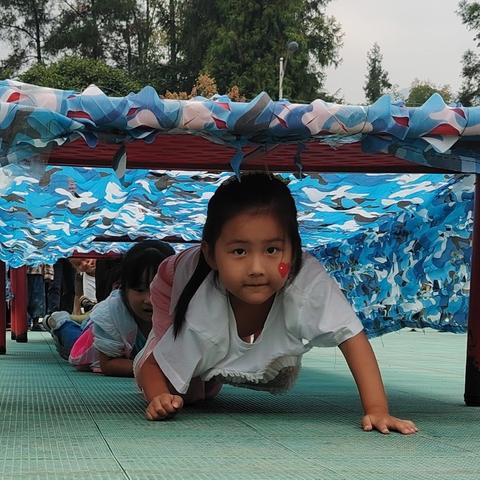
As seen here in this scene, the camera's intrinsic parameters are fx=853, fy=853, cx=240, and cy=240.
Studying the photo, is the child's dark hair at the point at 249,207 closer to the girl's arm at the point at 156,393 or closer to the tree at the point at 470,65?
the girl's arm at the point at 156,393

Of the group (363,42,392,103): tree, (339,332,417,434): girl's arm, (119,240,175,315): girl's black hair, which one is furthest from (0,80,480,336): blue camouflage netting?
(363,42,392,103): tree

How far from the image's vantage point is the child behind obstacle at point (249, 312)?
233 cm

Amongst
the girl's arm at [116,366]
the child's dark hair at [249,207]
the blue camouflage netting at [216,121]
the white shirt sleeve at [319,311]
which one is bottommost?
the girl's arm at [116,366]

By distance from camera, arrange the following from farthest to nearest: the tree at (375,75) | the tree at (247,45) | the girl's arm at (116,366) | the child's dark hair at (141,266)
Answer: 1. the tree at (375,75)
2. the tree at (247,45)
3. the girl's arm at (116,366)
4. the child's dark hair at (141,266)

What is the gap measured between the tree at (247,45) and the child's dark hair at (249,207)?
89.0 feet

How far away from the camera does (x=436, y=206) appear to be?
348 cm

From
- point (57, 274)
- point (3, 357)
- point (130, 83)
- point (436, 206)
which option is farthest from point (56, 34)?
point (436, 206)

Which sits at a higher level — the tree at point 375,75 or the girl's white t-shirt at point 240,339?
the tree at point 375,75

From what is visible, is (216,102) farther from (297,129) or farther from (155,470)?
(155,470)

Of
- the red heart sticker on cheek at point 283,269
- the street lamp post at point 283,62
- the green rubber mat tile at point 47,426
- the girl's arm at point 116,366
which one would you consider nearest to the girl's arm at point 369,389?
the red heart sticker on cheek at point 283,269

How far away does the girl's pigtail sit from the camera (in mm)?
2488

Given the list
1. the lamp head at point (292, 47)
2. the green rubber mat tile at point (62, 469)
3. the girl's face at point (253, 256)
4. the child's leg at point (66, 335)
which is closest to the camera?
the green rubber mat tile at point (62, 469)

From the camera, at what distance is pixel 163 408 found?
7.68 feet

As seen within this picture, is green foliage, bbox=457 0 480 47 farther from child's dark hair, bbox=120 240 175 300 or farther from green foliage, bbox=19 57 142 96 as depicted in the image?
child's dark hair, bbox=120 240 175 300
